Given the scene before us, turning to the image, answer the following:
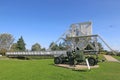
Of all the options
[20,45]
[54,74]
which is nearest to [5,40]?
[20,45]

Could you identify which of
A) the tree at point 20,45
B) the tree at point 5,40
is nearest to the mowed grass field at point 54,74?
the tree at point 5,40

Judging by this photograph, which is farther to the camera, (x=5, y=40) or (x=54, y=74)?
(x=5, y=40)

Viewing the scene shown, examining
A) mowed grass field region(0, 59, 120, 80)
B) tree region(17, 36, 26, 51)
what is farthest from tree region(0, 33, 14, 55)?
mowed grass field region(0, 59, 120, 80)

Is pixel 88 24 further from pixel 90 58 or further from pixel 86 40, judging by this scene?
pixel 90 58

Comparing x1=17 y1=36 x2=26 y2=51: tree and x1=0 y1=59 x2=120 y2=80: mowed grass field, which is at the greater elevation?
x1=17 y1=36 x2=26 y2=51: tree

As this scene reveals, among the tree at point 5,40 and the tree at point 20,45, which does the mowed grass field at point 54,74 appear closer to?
the tree at point 5,40

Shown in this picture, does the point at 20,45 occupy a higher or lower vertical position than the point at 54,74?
higher

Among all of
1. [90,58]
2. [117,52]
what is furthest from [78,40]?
[90,58]

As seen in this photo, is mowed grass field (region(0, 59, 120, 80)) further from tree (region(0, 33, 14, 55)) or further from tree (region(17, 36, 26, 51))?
tree (region(17, 36, 26, 51))

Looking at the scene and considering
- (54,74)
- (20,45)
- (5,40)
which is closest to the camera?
(54,74)

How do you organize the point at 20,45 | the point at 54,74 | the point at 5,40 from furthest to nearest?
1. the point at 20,45
2. the point at 5,40
3. the point at 54,74

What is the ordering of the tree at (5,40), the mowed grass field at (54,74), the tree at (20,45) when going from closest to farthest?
1. the mowed grass field at (54,74)
2. the tree at (5,40)
3. the tree at (20,45)

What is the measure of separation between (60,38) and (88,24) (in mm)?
16280

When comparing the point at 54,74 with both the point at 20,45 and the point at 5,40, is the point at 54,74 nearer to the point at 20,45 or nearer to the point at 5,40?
the point at 5,40
